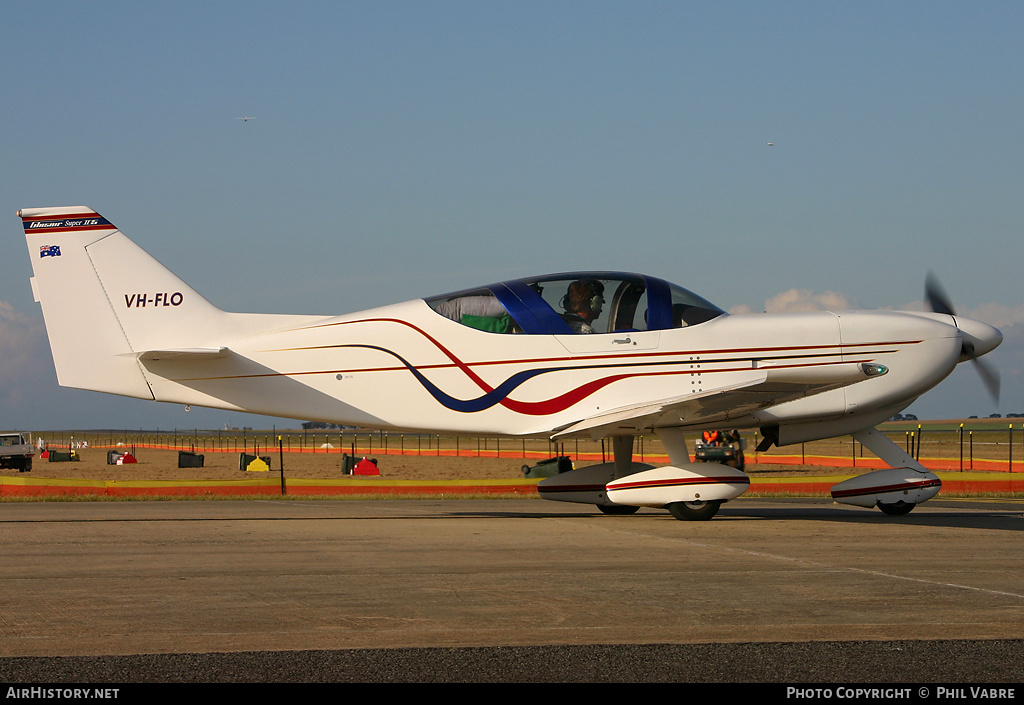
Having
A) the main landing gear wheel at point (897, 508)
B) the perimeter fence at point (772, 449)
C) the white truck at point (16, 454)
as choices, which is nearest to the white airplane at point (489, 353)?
the main landing gear wheel at point (897, 508)

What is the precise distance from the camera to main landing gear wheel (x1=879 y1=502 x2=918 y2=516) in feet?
40.5

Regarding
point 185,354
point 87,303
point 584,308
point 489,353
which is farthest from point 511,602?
point 87,303

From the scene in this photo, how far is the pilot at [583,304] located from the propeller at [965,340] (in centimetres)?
497

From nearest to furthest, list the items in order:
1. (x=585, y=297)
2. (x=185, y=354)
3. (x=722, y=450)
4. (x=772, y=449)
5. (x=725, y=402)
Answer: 1. (x=725, y=402)
2. (x=185, y=354)
3. (x=585, y=297)
4. (x=722, y=450)
5. (x=772, y=449)

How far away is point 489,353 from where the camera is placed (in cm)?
1201

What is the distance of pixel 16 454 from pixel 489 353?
105ft

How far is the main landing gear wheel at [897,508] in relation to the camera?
12.3 meters

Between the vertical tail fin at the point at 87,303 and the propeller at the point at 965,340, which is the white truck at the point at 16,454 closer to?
the vertical tail fin at the point at 87,303

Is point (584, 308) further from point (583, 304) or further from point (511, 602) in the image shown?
point (511, 602)

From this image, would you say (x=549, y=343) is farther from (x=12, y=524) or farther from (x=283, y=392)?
(x=12, y=524)

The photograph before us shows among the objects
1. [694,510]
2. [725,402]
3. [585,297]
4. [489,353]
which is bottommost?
[694,510]

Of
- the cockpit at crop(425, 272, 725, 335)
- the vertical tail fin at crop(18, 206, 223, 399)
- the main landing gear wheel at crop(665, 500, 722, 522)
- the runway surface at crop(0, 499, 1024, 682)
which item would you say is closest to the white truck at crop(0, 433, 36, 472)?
the vertical tail fin at crop(18, 206, 223, 399)

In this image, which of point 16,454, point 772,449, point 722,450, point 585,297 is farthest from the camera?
point 772,449
